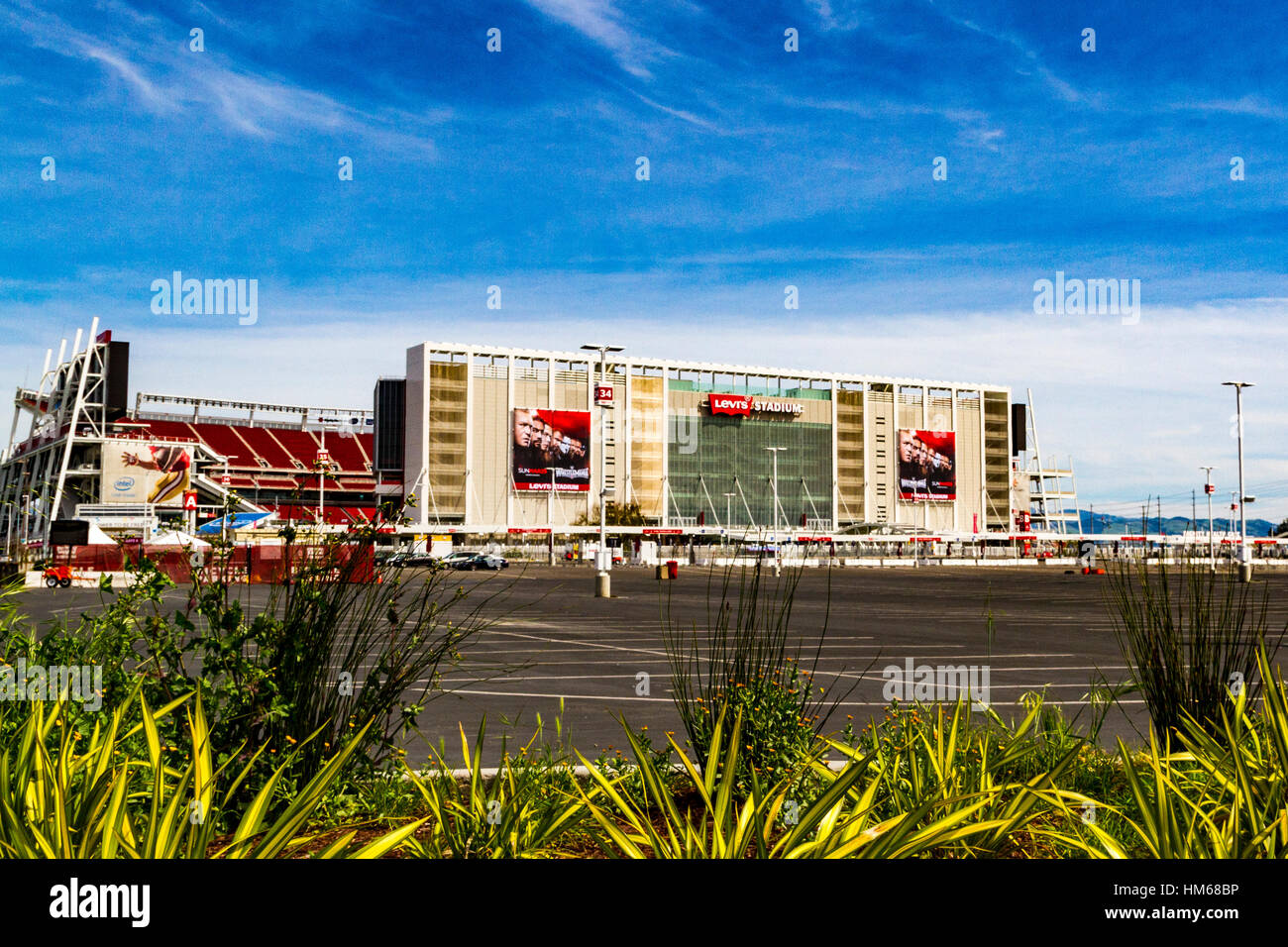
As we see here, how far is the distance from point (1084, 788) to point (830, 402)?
151930 millimetres

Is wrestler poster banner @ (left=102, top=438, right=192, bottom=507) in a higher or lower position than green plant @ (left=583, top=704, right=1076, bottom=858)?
higher

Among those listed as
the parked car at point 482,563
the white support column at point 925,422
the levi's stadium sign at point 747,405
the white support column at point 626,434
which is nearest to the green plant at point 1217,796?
the parked car at point 482,563

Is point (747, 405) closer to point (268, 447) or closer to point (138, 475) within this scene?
point (268, 447)

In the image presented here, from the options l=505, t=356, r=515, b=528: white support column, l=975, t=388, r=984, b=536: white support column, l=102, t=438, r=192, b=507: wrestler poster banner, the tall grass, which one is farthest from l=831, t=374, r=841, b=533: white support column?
the tall grass

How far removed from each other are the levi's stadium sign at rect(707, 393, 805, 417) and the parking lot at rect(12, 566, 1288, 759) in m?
113

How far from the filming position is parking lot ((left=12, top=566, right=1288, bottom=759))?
962 centimetres

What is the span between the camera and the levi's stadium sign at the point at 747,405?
14675cm

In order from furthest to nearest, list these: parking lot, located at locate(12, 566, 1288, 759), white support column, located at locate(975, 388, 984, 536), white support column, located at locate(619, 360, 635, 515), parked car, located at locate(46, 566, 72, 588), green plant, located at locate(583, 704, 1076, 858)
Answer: white support column, located at locate(975, 388, 984, 536) → white support column, located at locate(619, 360, 635, 515) → parked car, located at locate(46, 566, 72, 588) → parking lot, located at locate(12, 566, 1288, 759) → green plant, located at locate(583, 704, 1076, 858)

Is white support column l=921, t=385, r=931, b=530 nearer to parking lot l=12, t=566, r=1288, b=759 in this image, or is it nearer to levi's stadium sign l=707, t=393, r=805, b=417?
levi's stadium sign l=707, t=393, r=805, b=417

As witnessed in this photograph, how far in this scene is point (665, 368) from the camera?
479 feet

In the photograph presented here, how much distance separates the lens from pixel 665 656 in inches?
634

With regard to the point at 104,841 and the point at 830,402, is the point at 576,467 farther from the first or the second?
the point at 104,841

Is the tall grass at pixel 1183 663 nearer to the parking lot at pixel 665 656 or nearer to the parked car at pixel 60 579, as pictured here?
the parking lot at pixel 665 656
